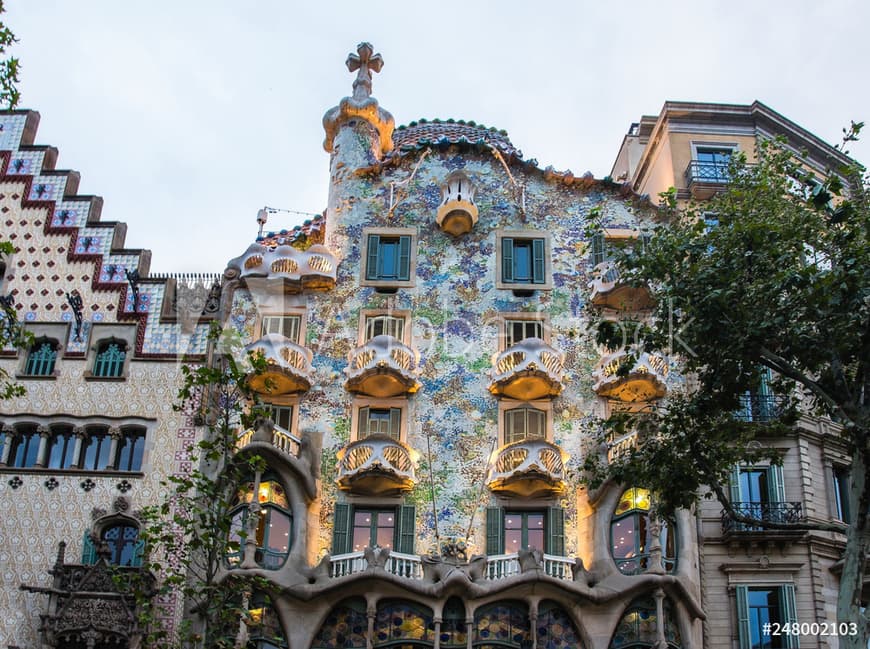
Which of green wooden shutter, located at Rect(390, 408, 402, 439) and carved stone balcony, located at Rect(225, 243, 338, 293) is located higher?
carved stone balcony, located at Rect(225, 243, 338, 293)

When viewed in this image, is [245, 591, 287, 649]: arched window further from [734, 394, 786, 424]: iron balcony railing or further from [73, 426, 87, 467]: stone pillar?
[734, 394, 786, 424]: iron balcony railing

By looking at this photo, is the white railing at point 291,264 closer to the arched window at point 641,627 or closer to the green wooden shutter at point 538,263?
the green wooden shutter at point 538,263

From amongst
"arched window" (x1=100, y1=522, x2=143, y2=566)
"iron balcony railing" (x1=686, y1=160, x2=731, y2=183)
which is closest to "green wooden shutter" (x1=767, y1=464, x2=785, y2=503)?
"iron balcony railing" (x1=686, y1=160, x2=731, y2=183)

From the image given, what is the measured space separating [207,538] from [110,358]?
10569mm

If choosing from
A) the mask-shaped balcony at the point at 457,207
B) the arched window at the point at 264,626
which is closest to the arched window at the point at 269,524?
the arched window at the point at 264,626

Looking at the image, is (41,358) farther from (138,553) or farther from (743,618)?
(743,618)

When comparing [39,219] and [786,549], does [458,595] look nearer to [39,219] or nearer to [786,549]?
[786,549]

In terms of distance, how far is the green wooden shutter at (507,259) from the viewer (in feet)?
105

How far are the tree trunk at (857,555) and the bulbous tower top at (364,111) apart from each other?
734 inches

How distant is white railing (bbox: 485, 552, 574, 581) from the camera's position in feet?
87.4

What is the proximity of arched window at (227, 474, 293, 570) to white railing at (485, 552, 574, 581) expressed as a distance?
5089mm

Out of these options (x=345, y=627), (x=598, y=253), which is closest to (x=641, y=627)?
(x=345, y=627)

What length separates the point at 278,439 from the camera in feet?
93.3

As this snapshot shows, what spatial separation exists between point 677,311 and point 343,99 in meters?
15.7
